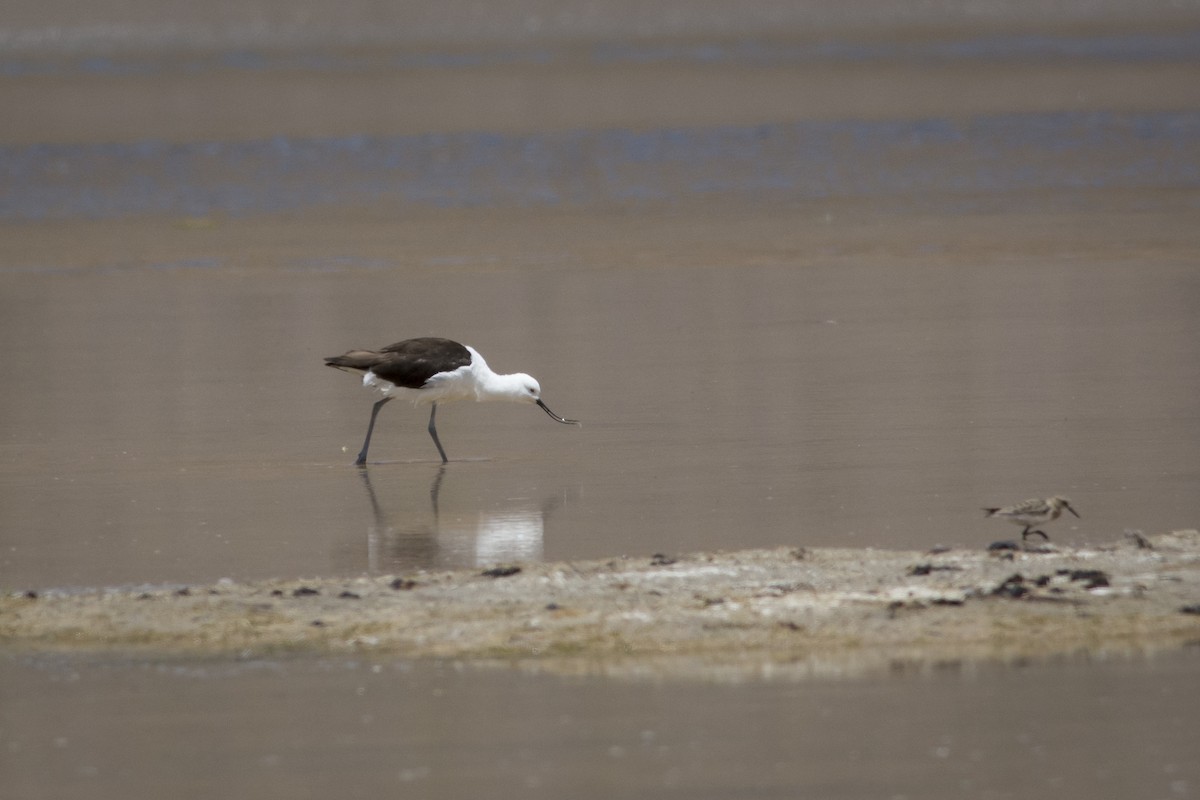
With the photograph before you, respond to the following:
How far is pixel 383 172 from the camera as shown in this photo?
1294 inches

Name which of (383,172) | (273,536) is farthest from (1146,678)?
(383,172)

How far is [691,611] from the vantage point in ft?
27.0

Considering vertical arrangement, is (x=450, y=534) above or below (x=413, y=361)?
below

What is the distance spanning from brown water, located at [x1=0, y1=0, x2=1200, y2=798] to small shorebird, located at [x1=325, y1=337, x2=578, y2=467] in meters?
0.39

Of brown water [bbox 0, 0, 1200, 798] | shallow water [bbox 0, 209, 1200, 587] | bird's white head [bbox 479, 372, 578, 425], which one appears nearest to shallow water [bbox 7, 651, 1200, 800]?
brown water [bbox 0, 0, 1200, 798]

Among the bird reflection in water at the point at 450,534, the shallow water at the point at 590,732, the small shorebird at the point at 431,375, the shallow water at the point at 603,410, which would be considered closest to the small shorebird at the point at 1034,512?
the shallow water at the point at 603,410

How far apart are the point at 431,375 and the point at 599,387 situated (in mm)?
2681

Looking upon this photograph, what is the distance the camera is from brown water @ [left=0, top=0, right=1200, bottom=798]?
7027 mm

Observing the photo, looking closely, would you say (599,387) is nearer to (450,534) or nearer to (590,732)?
(450,534)

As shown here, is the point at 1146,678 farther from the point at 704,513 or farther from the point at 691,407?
the point at 691,407

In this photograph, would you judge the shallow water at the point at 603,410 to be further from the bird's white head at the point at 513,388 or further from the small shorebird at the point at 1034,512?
the bird's white head at the point at 513,388

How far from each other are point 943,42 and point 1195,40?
6.96m

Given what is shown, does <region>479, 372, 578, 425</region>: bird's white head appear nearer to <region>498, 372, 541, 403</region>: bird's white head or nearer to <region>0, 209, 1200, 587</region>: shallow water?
<region>498, 372, 541, 403</region>: bird's white head

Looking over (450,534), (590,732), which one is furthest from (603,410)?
(590,732)
